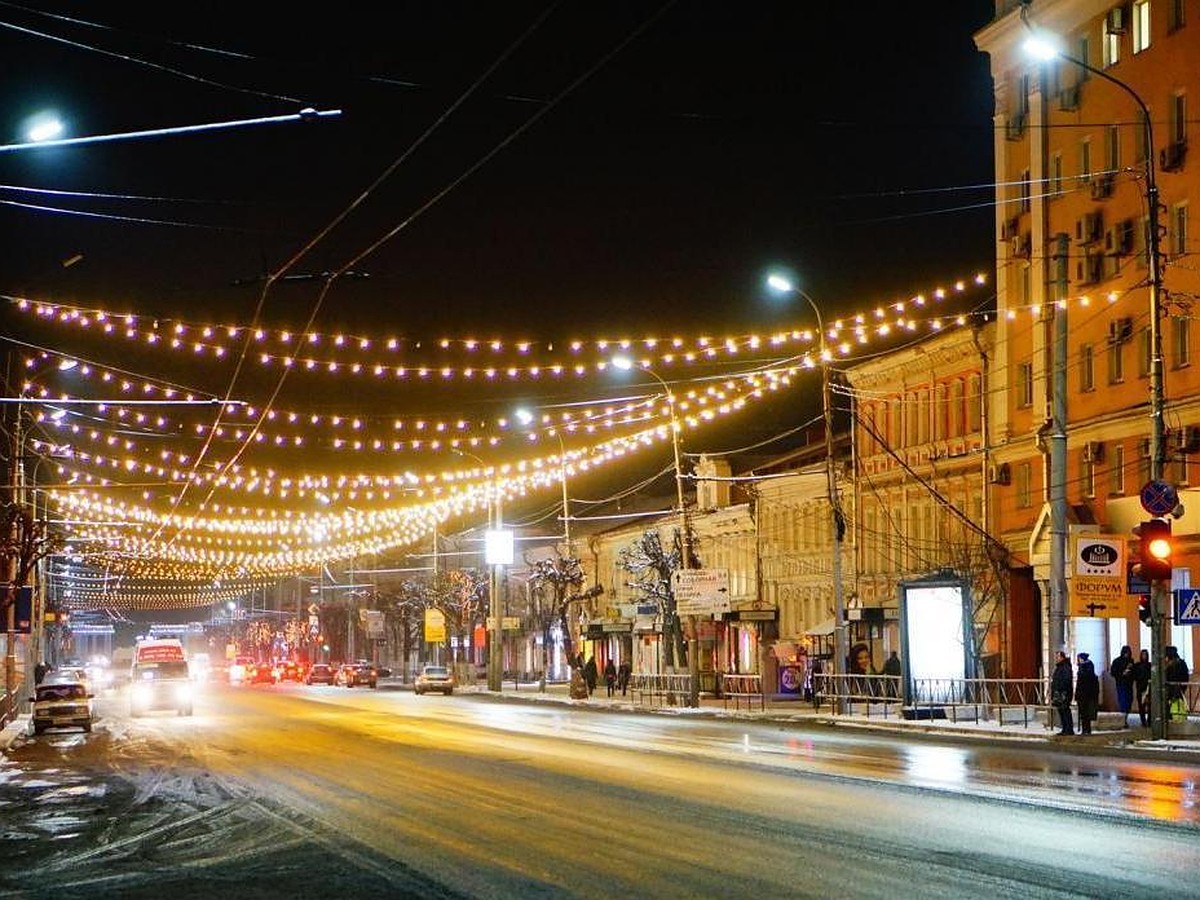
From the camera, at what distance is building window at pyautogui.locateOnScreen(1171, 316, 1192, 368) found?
4353cm

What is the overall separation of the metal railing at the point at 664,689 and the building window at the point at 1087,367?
15.3m

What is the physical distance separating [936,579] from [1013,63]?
64.9 ft

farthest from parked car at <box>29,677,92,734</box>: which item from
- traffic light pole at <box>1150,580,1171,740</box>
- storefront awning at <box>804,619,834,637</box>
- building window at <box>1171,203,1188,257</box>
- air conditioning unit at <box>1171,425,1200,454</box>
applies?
building window at <box>1171,203,1188,257</box>

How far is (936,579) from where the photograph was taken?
1570 inches

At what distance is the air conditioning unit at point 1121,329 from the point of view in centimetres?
4609

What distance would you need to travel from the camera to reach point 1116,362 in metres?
47.0

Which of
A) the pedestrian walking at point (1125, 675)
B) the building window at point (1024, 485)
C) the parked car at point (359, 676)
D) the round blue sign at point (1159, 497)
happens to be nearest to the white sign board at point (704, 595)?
the building window at point (1024, 485)

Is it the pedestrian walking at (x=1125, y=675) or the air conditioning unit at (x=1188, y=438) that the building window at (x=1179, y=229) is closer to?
the air conditioning unit at (x=1188, y=438)

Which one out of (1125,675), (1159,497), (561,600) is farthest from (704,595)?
(561,600)

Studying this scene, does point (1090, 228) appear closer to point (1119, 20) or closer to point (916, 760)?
point (1119, 20)

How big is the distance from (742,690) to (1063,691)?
113 feet

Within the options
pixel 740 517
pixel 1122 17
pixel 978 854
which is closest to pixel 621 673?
pixel 740 517

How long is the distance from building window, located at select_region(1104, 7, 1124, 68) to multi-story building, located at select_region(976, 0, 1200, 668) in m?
0.06

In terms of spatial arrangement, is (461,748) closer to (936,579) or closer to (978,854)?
(936,579)
